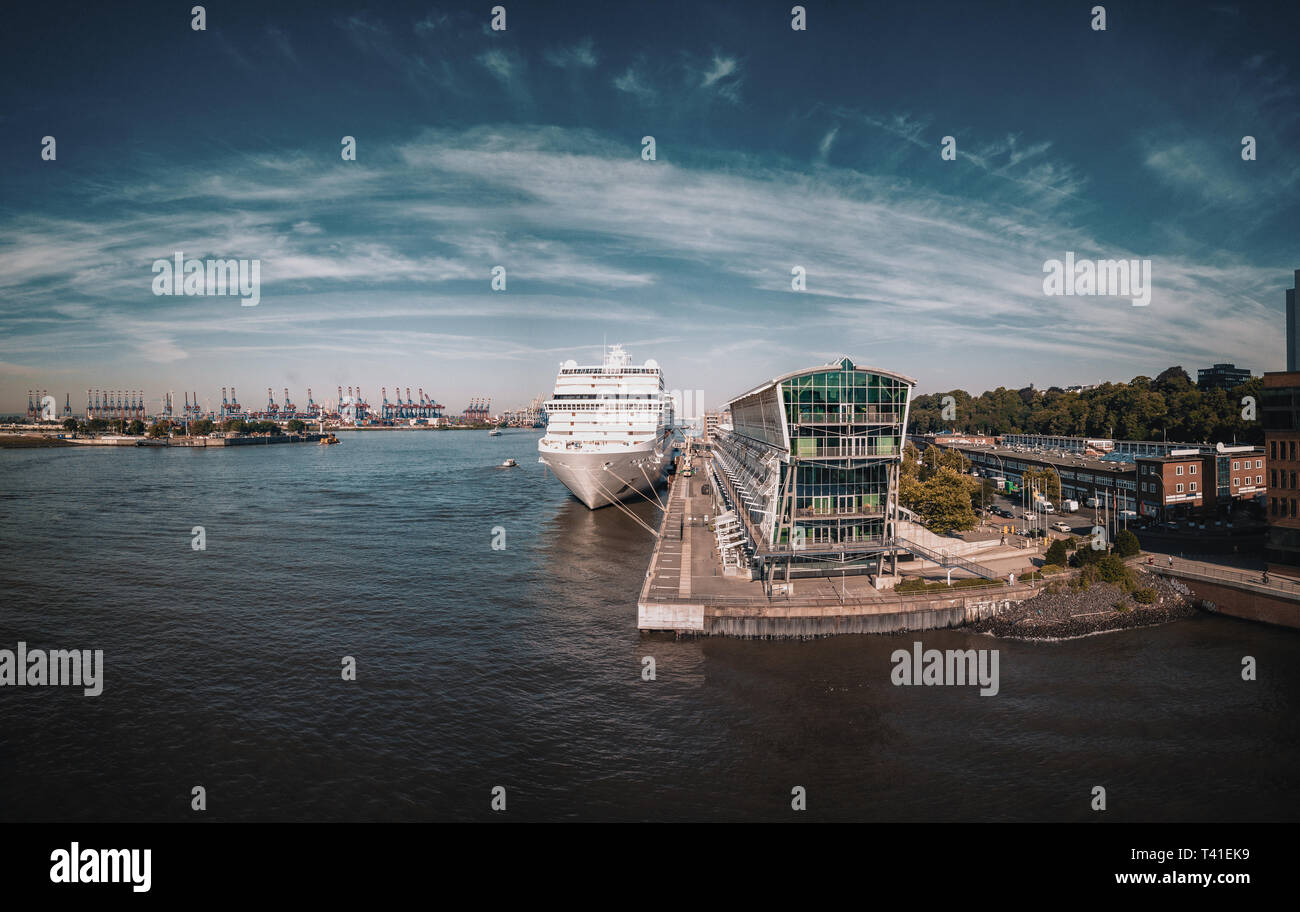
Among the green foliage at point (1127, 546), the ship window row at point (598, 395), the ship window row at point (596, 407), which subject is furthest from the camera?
the ship window row at point (598, 395)

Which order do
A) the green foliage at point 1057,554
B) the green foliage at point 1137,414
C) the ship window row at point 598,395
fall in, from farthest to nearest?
1. the green foliage at point 1137,414
2. the ship window row at point 598,395
3. the green foliage at point 1057,554

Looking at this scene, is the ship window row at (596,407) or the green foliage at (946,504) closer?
the green foliage at (946,504)

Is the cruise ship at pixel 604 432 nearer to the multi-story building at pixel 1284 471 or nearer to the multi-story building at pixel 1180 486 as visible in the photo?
the multi-story building at pixel 1180 486

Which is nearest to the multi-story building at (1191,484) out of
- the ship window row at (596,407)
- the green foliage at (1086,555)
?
the green foliage at (1086,555)

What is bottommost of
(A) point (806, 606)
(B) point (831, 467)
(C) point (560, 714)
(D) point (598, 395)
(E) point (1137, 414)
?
(C) point (560, 714)

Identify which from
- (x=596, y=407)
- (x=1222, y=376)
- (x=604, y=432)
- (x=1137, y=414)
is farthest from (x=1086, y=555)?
(x=1222, y=376)

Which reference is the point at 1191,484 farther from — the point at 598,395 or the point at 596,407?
the point at 598,395

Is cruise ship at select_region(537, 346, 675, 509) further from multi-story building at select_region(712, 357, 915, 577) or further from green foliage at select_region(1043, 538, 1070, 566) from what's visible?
green foliage at select_region(1043, 538, 1070, 566)
